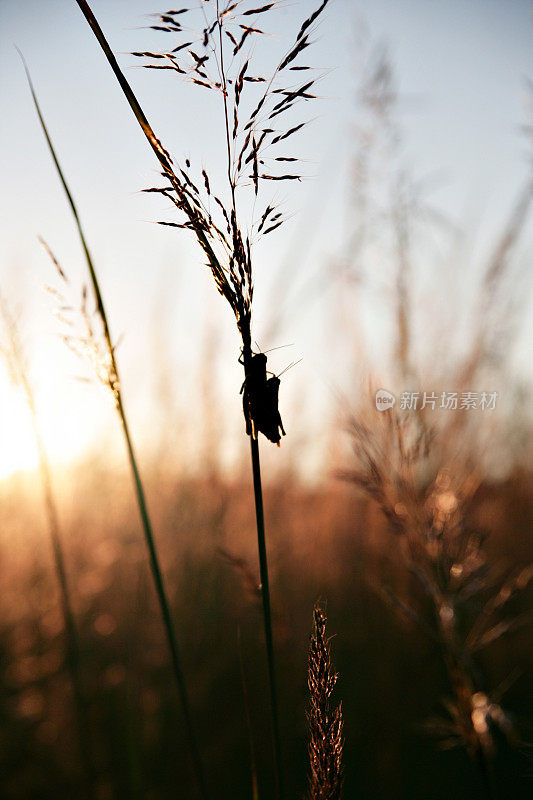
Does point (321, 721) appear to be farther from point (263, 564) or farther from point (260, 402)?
point (260, 402)
